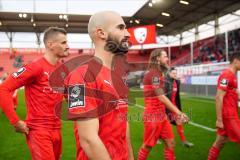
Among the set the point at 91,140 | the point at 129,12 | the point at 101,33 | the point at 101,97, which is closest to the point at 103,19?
the point at 101,33

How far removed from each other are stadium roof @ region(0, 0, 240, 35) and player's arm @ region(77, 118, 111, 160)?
3198 cm

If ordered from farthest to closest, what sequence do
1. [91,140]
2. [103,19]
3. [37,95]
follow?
[37,95]
[103,19]
[91,140]

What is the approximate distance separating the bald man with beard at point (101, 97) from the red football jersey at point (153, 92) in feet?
10.3

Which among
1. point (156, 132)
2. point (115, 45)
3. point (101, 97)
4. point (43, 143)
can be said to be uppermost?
point (115, 45)

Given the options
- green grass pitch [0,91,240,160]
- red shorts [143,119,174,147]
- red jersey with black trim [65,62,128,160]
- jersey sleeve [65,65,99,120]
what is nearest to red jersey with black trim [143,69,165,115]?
red shorts [143,119,174,147]

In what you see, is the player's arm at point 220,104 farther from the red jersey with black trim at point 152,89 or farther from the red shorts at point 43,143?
the red shorts at point 43,143

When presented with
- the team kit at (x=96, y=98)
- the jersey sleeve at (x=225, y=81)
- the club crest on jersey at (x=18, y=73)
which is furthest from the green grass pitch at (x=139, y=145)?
the club crest on jersey at (x=18, y=73)

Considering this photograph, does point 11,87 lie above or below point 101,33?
below

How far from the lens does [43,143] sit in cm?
391

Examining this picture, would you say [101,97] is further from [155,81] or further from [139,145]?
[139,145]

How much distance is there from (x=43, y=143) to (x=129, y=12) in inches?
1460

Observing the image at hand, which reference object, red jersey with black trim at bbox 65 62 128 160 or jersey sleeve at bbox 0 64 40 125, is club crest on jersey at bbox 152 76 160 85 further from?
red jersey with black trim at bbox 65 62 128 160

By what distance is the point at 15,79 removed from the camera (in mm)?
3896

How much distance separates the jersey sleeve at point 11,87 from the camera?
12.6 feet
